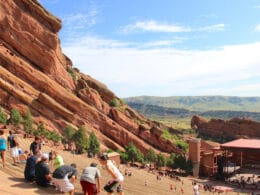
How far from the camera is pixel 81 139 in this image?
54.3 metres

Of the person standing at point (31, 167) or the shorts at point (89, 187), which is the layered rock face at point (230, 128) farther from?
the shorts at point (89, 187)

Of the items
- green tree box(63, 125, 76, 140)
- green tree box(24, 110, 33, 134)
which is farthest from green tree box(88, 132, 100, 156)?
green tree box(24, 110, 33, 134)

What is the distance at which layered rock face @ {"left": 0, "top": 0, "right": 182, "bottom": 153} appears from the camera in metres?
57.5

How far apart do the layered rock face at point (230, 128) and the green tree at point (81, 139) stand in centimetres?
5285

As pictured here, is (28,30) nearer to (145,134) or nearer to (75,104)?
(75,104)

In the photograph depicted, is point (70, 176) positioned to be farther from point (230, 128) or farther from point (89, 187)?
point (230, 128)

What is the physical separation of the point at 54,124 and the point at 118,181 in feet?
161

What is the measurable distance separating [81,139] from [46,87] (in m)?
12.2

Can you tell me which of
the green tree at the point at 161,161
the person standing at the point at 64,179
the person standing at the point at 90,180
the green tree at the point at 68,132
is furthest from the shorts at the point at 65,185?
the green tree at the point at 161,161

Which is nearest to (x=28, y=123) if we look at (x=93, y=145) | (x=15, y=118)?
(x=15, y=118)

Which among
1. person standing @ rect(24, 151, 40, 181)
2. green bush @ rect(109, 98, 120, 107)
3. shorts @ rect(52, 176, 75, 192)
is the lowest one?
shorts @ rect(52, 176, 75, 192)

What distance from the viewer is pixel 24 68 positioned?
59.9 m

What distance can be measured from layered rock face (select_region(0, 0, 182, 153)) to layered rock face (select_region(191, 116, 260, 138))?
110ft

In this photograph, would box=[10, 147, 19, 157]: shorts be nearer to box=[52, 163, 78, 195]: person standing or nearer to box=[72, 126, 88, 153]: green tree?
box=[52, 163, 78, 195]: person standing
